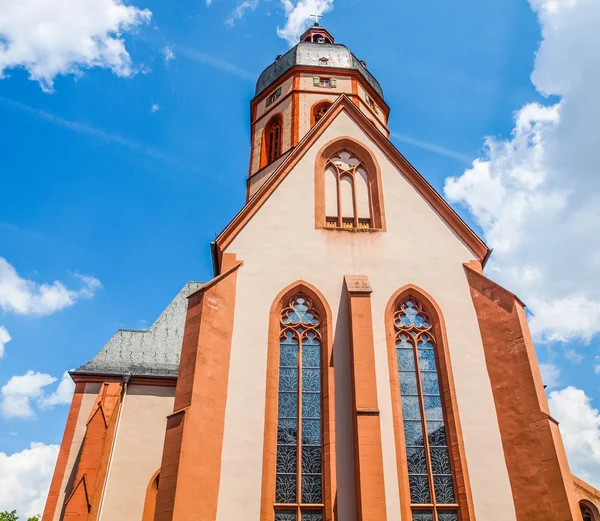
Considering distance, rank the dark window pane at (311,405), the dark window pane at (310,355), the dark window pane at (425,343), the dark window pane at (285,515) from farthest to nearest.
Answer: the dark window pane at (425,343) → the dark window pane at (310,355) → the dark window pane at (311,405) → the dark window pane at (285,515)

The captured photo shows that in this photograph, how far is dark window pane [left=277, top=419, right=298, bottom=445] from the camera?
12930 millimetres

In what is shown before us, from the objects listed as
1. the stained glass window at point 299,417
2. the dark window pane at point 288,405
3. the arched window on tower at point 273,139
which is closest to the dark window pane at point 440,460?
the stained glass window at point 299,417

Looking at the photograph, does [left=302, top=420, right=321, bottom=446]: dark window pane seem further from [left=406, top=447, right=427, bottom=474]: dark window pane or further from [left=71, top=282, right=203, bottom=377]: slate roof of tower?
[left=71, top=282, right=203, bottom=377]: slate roof of tower

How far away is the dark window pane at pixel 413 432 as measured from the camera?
43.0 feet

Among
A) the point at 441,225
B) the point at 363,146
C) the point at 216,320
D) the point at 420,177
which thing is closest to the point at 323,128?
the point at 363,146

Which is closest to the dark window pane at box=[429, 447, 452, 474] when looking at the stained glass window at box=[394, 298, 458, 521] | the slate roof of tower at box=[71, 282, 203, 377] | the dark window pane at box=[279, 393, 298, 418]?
the stained glass window at box=[394, 298, 458, 521]

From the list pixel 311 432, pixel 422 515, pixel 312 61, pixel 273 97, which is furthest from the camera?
pixel 312 61

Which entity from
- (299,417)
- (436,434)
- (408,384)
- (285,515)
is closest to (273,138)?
(408,384)

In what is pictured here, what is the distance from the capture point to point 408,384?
1395cm

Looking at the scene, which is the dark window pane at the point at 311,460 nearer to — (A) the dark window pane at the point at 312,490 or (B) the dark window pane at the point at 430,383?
(A) the dark window pane at the point at 312,490

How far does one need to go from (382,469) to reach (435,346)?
3858 mm

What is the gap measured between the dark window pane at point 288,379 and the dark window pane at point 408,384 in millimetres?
2525

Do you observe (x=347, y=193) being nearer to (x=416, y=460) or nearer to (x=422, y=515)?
(x=416, y=460)

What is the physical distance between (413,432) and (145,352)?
1126 centimetres
